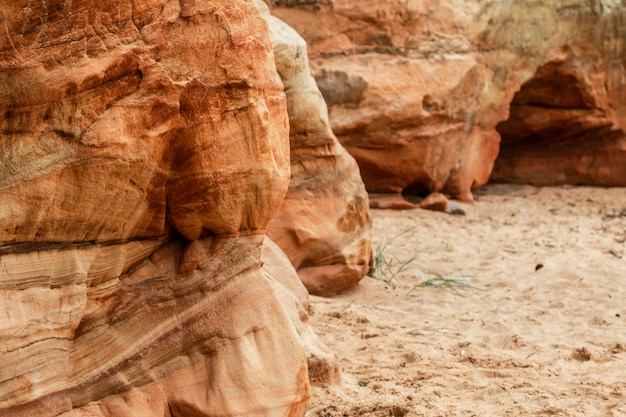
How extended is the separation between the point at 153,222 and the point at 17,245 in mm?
554

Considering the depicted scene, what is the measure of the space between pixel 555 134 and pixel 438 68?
8.70 feet

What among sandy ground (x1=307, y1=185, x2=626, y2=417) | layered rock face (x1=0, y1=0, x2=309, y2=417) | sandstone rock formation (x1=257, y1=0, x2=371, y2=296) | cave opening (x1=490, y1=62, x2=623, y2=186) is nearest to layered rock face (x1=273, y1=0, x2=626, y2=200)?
cave opening (x1=490, y1=62, x2=623, y2=186)

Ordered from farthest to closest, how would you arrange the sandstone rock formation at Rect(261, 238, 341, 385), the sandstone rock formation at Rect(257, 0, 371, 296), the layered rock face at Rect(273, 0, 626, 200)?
the layered rock face at Rect(273, 0, 626, 200)
the sandstone rock formation at Rect(257, 0, 371, 296)
the sandstone rock formation at Rect(261, 238, 341, 385)

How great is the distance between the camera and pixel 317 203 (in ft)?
19.8

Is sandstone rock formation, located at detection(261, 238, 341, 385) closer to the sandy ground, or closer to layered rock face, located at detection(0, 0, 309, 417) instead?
the sandy ground

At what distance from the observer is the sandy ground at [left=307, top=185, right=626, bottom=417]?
4.19 m

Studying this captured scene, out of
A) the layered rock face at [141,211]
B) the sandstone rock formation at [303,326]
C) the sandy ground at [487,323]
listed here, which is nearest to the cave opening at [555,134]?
the sandy ground at [487,323]

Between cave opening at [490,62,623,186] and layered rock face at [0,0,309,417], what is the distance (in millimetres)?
7412

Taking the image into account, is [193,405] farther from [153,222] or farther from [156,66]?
[156,66]

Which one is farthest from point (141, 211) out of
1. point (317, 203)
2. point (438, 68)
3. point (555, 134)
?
point (555, 134)

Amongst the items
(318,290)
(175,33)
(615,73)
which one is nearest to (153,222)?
(175,33)

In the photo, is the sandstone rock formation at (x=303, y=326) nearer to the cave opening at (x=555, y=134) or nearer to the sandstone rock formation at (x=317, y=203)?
the sandstone rock formation at (x=317, y=203)

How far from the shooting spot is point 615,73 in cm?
1058

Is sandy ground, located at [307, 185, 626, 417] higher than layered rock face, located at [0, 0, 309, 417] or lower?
lower
